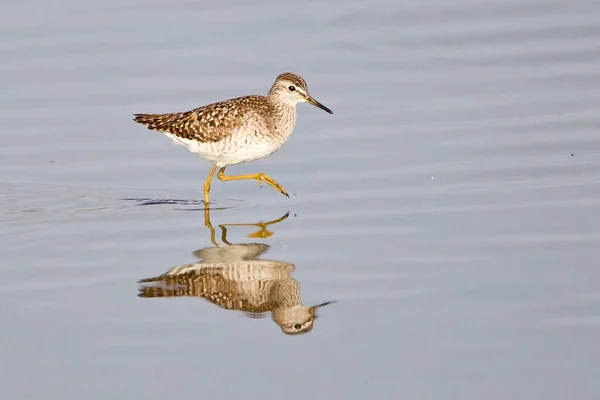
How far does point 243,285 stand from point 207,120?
3392 millimetres

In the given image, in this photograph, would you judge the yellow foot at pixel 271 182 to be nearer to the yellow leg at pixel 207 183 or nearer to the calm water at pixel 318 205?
the calm water at pixel 318 205

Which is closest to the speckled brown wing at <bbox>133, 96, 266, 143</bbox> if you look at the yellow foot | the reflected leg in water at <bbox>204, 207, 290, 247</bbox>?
the yellow foot

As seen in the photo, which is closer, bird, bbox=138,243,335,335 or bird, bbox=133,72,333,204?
bird, bbox=138,243,335,335

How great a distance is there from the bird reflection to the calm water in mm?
32

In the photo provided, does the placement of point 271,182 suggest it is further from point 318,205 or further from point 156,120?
point 156,120

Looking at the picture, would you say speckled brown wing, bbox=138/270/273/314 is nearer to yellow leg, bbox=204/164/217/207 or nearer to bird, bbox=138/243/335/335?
bird, bbox=138/243/335/335

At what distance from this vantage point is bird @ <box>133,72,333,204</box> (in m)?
12.8

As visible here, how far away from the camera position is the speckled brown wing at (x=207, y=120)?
1283cm

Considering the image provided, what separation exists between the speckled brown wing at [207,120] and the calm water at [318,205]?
1.47 ft

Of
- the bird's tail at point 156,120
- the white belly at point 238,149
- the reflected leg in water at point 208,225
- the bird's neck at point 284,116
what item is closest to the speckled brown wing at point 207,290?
the reflected leg in water at point 208,225

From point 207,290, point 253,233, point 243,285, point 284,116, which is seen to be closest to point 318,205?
point 253,233

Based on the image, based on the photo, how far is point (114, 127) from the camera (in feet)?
46.6

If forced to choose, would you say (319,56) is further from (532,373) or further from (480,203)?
(532,373)

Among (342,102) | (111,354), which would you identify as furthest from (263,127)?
(111,354)
